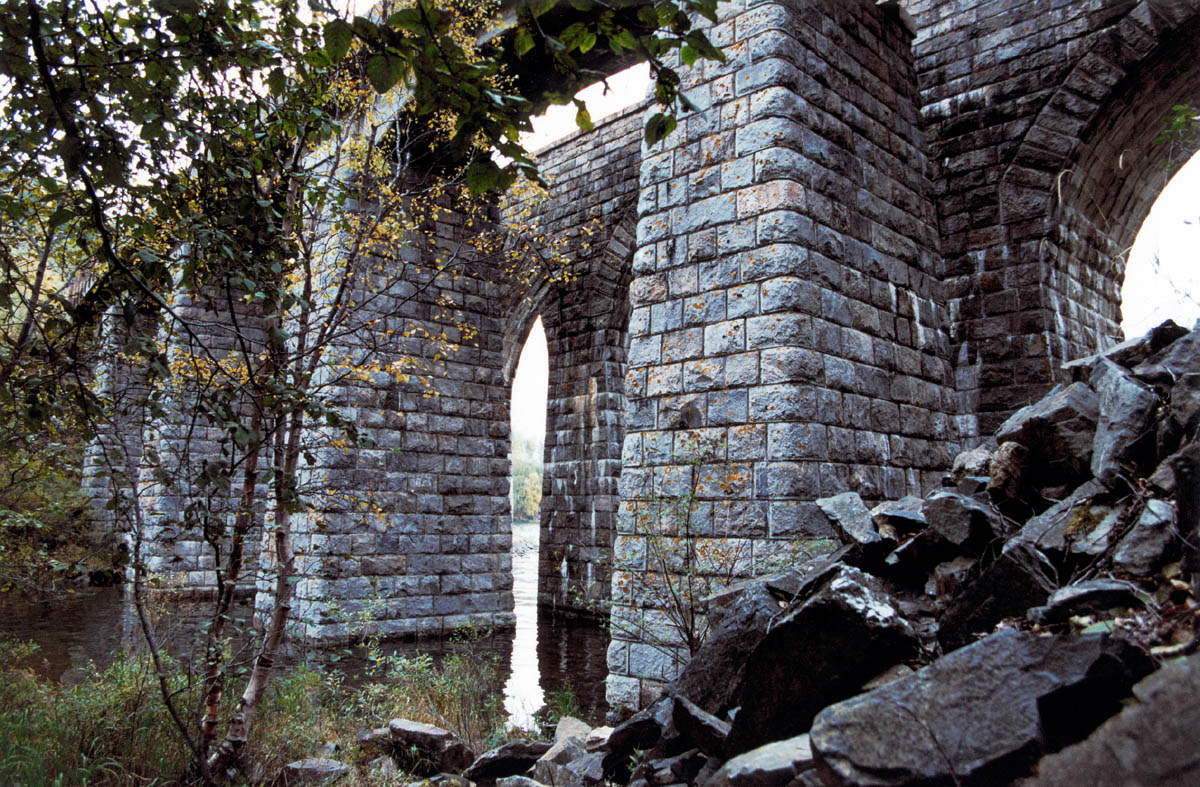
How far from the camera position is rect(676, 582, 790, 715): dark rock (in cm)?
295

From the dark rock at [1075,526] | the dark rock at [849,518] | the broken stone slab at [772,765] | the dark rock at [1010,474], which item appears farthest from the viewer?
the dark rock at [849,518]

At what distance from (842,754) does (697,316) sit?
10.8ft

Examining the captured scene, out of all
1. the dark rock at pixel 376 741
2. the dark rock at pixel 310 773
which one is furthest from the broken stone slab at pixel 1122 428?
the dark rock at pixel 376 741

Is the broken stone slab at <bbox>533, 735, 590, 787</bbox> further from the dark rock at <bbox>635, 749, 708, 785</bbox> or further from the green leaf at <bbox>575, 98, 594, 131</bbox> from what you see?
the green leaf at <bbox>575, 98, 594, 131</bbox>

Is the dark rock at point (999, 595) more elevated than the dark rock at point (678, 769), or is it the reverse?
the dark rock at point (999, 595)

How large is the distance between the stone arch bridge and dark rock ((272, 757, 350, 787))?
977 mm

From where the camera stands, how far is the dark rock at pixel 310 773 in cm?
357

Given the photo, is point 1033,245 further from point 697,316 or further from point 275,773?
point 275,773

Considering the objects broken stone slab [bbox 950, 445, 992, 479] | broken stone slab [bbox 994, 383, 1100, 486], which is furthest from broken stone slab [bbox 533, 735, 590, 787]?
broken stone slab [bbox 994, 383, 1100, 486]

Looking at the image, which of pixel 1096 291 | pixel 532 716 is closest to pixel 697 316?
pixel 532 716

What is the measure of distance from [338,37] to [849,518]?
117 inches

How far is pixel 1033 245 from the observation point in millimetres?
6230

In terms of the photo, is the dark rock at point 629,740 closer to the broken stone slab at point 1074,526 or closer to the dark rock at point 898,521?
the dark rock at point 898,521

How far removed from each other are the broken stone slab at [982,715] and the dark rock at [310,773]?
108 inches
